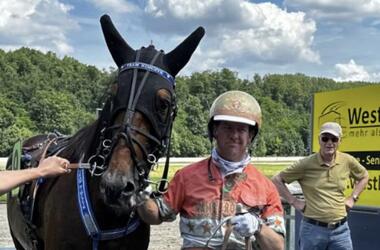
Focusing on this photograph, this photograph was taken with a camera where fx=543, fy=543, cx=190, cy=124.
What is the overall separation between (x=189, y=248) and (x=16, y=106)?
2282 inches

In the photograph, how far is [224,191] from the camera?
102 inches

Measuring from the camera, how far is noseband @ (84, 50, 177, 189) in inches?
107

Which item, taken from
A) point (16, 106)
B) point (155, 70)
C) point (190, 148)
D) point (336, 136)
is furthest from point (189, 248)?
point (16, 106)

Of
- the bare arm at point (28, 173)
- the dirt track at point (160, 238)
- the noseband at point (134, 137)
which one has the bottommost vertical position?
the dirt track at point (160, 238)

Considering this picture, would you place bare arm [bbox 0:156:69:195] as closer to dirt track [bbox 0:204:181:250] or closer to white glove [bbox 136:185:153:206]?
white glove [bbox 136:185:153:206]

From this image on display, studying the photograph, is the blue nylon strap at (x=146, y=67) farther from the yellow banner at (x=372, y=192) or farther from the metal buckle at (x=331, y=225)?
the yellow banner at (x=372, y=192)

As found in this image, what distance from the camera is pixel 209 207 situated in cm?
257

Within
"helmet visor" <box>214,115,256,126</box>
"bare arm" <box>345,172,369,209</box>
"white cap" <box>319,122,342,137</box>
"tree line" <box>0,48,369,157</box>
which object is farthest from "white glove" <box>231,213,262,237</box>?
"tree line" <box>0,48,369,157</box>

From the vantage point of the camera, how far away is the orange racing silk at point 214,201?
2.55 metres

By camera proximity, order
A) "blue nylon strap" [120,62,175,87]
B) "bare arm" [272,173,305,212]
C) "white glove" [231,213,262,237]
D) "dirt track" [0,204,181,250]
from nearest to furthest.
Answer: "white glove" [231,213,262,237] < "blue nylon strap" [120,62,175,87] < "bare arm" [272,173,305,212] < "dirt track" [0,204,181,250]

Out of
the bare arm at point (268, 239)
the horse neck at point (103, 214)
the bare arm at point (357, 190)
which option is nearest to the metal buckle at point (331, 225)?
the bare arm at point (357, 190)

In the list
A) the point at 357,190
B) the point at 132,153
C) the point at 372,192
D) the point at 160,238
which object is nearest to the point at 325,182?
the point at 357,190

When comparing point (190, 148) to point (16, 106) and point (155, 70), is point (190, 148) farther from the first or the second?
point (155, 70)

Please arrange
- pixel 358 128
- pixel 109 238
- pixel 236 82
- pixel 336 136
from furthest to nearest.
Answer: pixel 236 82
pixel 358 128
pixel 336 136
pixel 109 238
